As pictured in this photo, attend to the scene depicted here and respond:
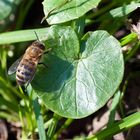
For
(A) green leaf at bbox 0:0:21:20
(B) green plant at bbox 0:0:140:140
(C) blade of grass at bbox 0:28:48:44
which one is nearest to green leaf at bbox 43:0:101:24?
(B) green plant at bbox 0:0:140:140

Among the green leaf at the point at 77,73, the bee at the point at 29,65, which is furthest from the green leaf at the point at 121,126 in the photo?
the bee at the point at 29,65

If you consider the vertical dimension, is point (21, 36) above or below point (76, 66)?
above

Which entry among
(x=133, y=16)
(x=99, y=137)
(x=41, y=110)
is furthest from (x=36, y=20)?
(x=99, y=137)

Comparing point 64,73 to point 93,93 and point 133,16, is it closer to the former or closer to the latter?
point 93,93

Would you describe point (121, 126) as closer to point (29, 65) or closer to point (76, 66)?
point (76, 66)

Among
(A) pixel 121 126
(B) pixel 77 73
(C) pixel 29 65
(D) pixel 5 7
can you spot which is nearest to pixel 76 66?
(B) pixel 77 73
